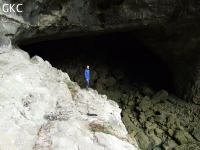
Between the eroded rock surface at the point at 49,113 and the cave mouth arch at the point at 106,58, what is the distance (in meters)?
5.65

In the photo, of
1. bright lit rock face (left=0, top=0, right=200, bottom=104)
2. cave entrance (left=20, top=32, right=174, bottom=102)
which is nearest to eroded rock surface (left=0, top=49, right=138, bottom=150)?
bright lit rock face (left=0, top=0, right=200, bottom=104)

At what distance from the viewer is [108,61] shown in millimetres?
11586

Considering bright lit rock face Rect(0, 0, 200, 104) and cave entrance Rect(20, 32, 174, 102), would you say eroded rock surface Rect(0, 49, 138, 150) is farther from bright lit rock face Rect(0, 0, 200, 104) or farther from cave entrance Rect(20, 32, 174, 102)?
cave entrance Rect(20, 32, 174, 102)

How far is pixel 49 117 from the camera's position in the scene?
12.5ft

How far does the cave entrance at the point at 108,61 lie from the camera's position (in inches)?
431

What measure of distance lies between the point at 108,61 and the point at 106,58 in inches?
8.5

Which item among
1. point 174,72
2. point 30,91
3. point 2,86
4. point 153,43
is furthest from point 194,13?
point 2,86

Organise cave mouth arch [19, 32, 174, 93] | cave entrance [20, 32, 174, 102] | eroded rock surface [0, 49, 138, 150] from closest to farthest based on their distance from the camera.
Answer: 1. eroded rock surface [0, 49, 138, 150]
2. cave entrance [20, 32, 174, 102]
3. cave mouth arch [19, 32, 174, 93]

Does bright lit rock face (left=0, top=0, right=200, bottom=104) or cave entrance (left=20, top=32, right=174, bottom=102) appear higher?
bright lit rock face (left=0, top=0, right=200, bottom=104)

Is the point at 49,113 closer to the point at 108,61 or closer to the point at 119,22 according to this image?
the point at 119,22

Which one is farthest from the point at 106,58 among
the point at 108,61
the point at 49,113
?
the point at 49,113

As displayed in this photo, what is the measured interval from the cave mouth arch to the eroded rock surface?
5646mm

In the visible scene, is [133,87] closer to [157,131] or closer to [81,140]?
[157,131]

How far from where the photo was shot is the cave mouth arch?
1107 cm
